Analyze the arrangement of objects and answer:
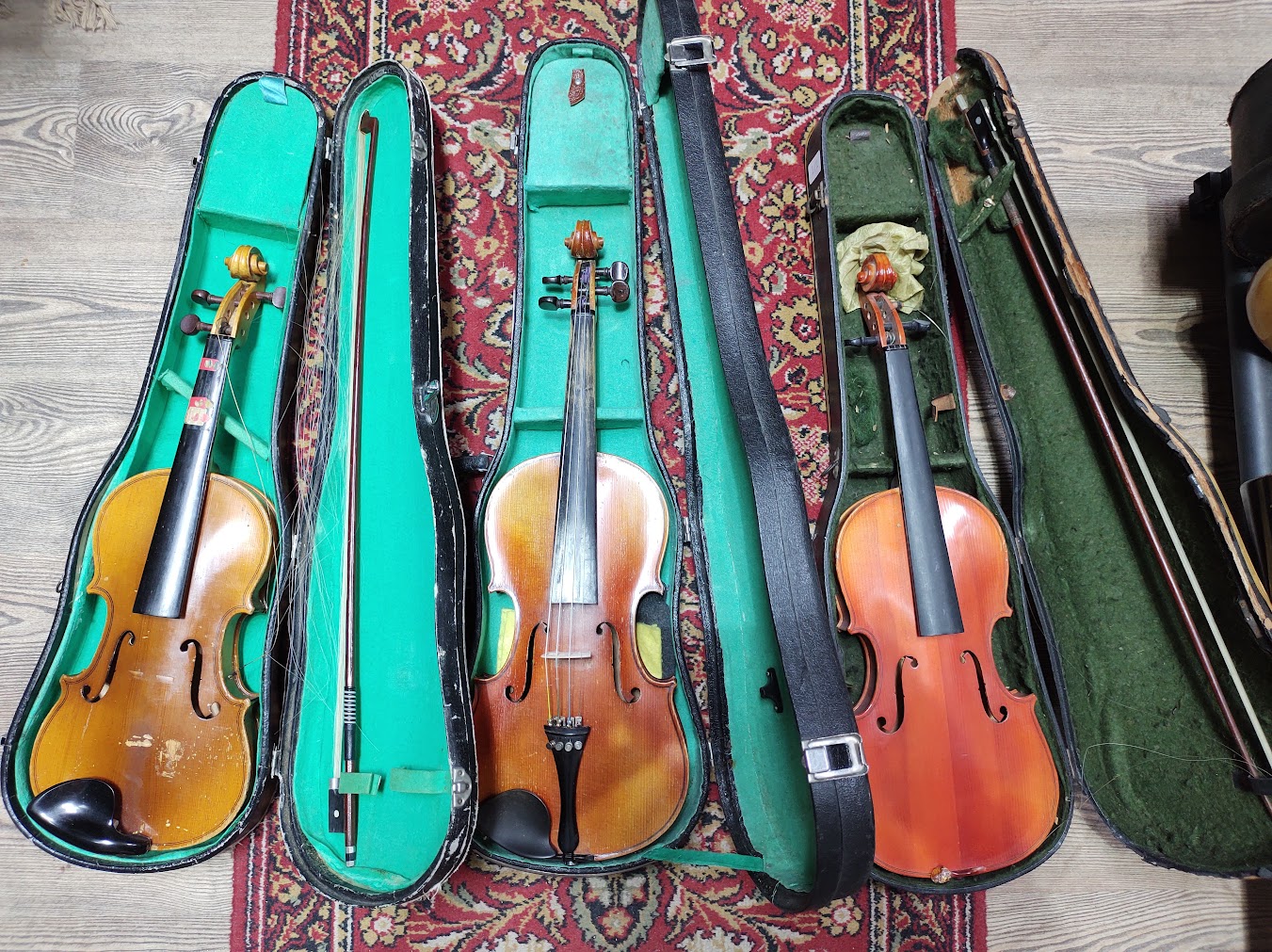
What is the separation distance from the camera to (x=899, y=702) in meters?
1.38

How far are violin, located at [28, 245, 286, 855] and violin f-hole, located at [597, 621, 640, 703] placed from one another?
68 cm

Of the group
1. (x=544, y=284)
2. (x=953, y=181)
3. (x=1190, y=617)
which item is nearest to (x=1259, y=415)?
(x=1190, y=617)

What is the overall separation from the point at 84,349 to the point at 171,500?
667 millimetres

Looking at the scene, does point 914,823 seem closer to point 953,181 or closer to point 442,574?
point 442,574

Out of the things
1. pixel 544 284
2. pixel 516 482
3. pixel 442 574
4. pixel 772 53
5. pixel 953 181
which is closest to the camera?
pixel 442 574

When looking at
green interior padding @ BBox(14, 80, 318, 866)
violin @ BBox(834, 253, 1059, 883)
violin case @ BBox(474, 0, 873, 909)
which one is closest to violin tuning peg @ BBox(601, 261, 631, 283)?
violin case @ BBox(474, 0, 873, 909)

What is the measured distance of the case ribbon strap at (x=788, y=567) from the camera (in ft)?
3.37

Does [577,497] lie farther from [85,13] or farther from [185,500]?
[85,13]

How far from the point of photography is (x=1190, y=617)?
1434 millimetres

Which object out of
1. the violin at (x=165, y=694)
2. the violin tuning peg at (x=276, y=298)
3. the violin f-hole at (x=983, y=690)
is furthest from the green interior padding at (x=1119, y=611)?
the violin at (x=165, y=694)

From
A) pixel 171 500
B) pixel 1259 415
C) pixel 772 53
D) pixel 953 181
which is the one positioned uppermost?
pixel 772 53

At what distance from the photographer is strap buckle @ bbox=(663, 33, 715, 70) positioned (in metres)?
1.36

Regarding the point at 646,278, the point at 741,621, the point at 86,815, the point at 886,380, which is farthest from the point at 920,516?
the point at 86,815

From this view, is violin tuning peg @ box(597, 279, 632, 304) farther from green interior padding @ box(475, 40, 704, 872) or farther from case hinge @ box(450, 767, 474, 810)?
case hinge @ box(450, 767, 474, 810)
